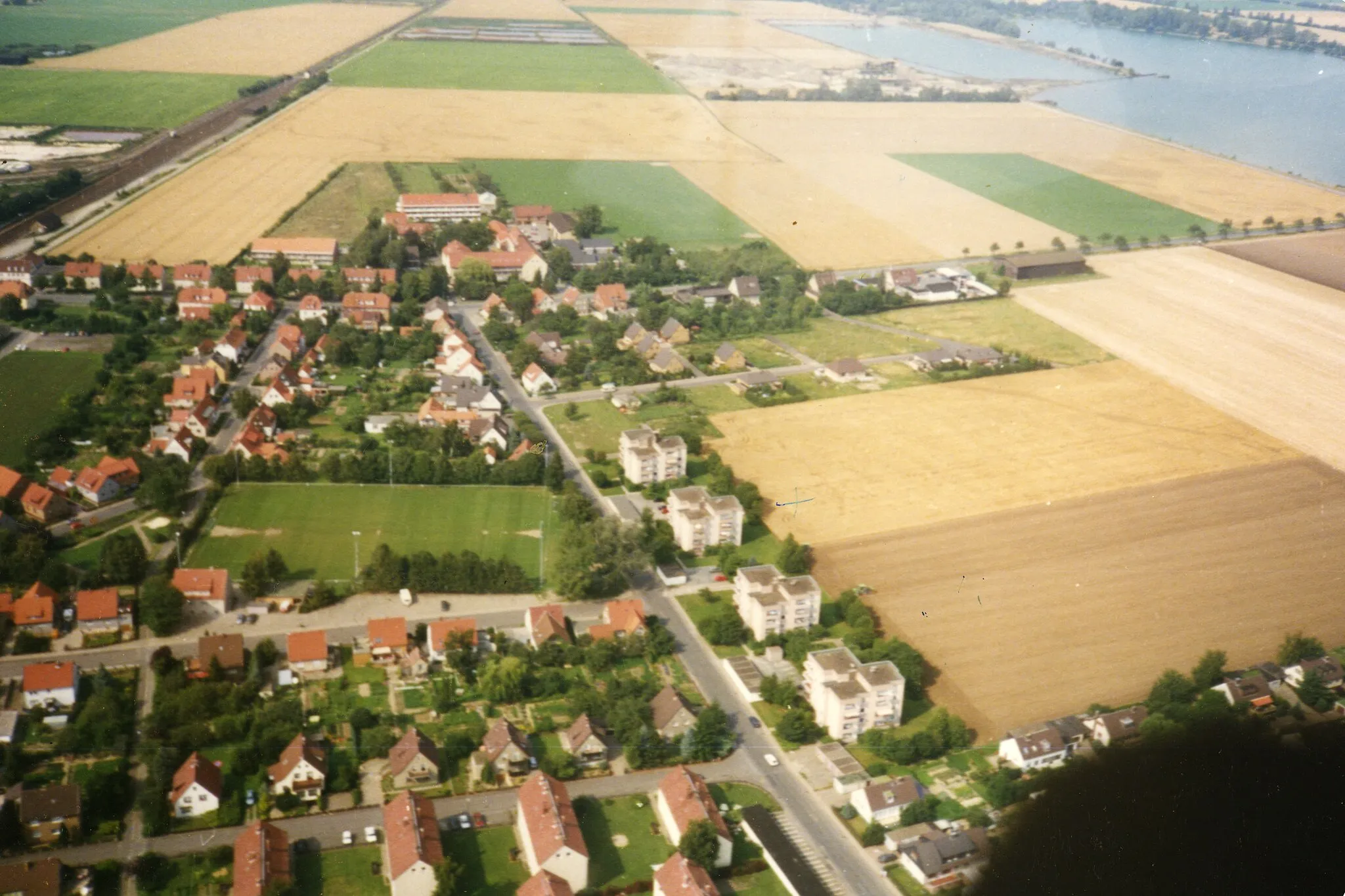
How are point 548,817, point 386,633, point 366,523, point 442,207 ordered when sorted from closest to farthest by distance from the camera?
point 548,817, point 386,633, point 366,523, point 442,207

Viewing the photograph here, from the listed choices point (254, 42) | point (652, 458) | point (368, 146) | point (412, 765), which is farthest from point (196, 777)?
point (254, 42)

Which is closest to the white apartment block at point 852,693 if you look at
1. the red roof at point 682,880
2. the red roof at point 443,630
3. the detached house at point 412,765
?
the red roof at point 682,880

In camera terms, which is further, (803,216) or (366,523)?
(803,216)

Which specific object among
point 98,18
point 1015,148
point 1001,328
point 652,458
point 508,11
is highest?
point 508,11

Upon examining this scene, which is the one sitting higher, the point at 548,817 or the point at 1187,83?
the point at 1187,83

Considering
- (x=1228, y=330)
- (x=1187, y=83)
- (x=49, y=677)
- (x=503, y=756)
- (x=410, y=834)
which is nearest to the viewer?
(x=410, y=834)

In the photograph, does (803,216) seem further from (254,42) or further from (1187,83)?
(254,42)

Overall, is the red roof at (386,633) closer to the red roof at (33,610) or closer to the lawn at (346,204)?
the red roof at (33,610)
